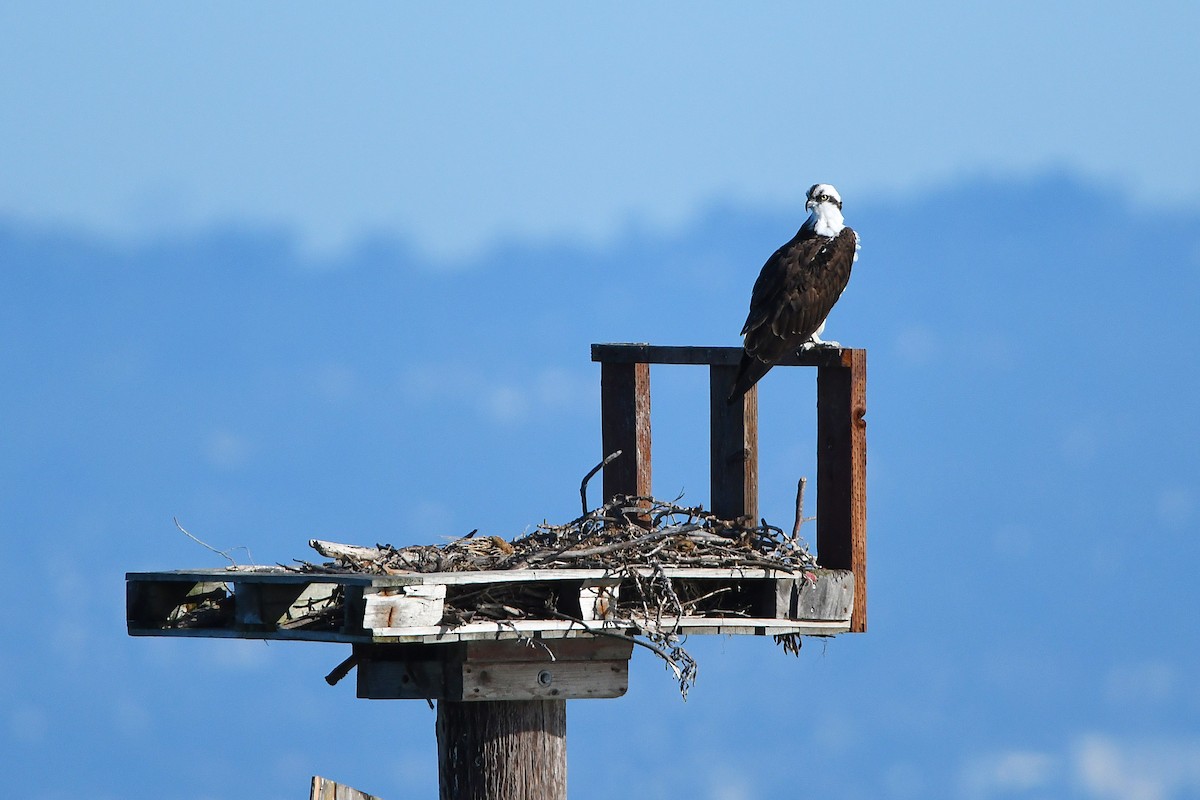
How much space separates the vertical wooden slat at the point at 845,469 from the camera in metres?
7.32

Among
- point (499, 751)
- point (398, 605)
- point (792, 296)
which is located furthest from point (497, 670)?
point (792, 296)

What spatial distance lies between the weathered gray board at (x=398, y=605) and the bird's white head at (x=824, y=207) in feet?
9.14

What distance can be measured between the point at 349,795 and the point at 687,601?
1545 millimetres

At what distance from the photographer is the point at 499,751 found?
273 inches

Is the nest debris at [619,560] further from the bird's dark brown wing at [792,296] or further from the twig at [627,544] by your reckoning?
the bird's dark brown wing at [792,296]

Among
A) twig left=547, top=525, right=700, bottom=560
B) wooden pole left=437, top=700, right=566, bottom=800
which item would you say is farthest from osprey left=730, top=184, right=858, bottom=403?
wooden pole left=437, top=700, right=566, bottom=800

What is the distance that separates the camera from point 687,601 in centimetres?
700

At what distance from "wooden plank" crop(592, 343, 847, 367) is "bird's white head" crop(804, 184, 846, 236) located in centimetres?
171

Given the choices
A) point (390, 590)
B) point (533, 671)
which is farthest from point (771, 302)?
point (390, 590)

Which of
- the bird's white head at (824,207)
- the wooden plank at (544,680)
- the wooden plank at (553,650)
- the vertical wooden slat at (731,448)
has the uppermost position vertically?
the bird's white head at (824,207)

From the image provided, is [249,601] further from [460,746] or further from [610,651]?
[610,651]

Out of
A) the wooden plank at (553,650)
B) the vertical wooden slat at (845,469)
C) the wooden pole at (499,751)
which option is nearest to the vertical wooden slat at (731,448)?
the vertical wooden slat at (845,469)

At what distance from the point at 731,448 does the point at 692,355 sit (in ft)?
1.60

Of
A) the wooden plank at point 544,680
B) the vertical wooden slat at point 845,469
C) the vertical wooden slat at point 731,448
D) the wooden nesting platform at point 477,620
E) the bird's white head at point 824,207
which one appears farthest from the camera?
the bird's white head at point 824,207
